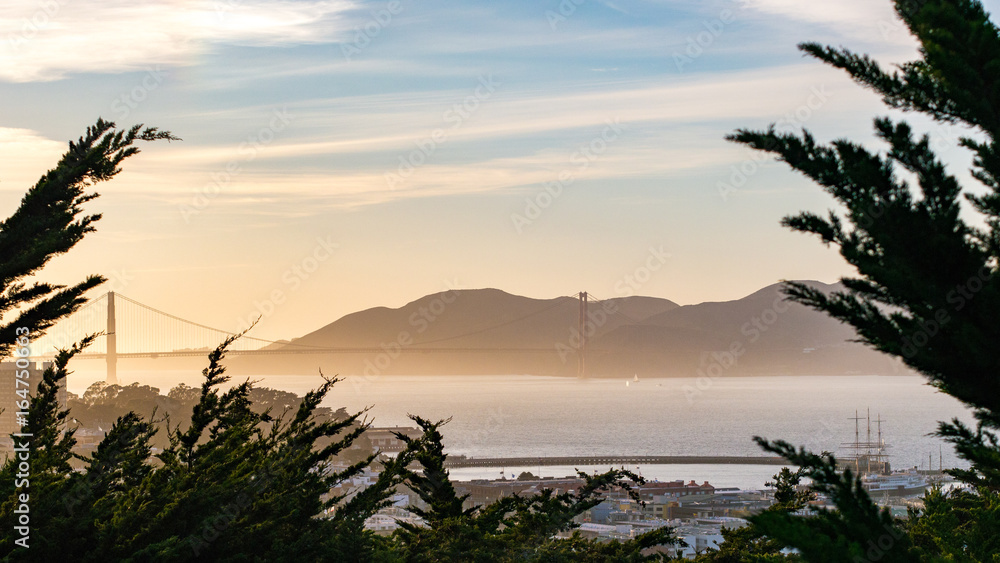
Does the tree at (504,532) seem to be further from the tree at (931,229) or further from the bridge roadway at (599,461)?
the bridge roadway at (599,461)

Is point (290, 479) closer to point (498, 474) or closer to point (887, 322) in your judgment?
point (887, 322)

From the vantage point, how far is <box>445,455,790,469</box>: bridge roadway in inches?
1719

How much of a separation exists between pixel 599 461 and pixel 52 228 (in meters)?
41.9

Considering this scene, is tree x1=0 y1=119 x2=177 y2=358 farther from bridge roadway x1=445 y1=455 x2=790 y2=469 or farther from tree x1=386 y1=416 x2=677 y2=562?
bridge roadway x1=445 y1=455 x2=790 y2=469

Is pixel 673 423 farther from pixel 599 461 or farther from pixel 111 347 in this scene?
pixel 111 347

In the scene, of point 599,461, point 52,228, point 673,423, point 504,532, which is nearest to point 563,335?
point 673,423

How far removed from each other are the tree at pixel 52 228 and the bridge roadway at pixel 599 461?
37781 mm

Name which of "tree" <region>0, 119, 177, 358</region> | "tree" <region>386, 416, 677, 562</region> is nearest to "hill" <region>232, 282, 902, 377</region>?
"tree" <region>386, 416, 677, 562</region>

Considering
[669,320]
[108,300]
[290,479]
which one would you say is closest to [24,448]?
[290,479]

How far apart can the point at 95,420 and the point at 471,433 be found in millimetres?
38294

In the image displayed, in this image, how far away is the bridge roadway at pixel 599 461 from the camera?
43.7 meters

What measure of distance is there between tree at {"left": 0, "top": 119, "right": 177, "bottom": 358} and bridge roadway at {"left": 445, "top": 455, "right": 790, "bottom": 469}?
3778 centimetres

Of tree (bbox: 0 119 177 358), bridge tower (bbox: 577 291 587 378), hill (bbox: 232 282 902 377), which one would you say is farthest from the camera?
hill (bbox: 232 282 902 377)

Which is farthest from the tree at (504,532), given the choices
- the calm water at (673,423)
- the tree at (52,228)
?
the calm water at (673,423)
